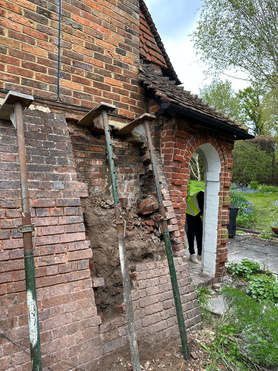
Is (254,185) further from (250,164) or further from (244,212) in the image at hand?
A: (244,212)

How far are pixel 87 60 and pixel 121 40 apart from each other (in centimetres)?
71

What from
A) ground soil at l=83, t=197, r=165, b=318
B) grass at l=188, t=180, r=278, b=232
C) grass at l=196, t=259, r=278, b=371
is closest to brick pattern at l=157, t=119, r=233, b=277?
ground soil at l=83, t=197, r=165, b=318

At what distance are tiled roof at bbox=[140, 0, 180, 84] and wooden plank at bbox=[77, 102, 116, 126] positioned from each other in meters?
2.04

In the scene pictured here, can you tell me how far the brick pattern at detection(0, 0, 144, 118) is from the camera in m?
2.55

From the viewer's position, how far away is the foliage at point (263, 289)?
13.4ft

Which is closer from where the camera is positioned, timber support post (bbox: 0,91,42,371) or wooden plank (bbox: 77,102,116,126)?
timber support post (bbox: 0,91,42,371)

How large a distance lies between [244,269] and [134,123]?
4002 millimetres

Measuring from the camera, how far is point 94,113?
265 cm

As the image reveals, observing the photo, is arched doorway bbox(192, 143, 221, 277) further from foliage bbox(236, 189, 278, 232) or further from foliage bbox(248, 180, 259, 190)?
foliage bbox(248, 180, 259, 190)

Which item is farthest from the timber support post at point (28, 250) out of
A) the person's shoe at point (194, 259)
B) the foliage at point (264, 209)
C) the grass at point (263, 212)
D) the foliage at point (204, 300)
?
the foliage at point (264, 209)

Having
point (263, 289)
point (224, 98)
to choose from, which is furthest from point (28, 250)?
point (224, 98)

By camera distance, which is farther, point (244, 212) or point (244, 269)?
point (244, 212)

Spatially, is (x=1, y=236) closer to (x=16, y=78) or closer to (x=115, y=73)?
(x=16, y=78)

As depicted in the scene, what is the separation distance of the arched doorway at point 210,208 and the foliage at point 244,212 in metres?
6.30
